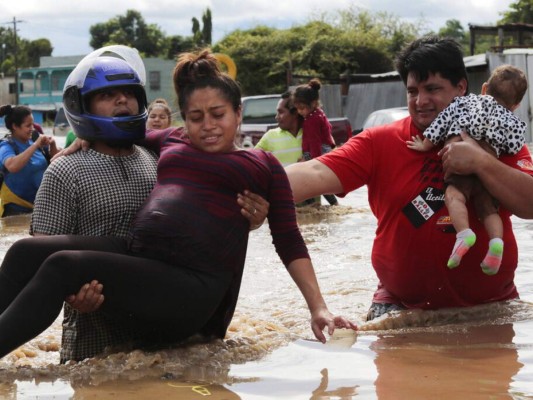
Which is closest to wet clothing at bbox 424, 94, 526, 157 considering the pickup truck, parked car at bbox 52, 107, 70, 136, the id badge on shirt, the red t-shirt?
the red t-shirt

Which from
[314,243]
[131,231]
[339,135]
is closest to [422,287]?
[131,231]

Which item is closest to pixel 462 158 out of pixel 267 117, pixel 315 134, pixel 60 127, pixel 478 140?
pixel 478 140

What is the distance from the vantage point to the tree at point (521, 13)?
5275cm

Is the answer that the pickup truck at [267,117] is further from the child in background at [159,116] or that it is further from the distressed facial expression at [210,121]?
the distressed facial expression at [210,121]

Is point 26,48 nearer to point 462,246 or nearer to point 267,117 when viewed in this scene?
point 267,117

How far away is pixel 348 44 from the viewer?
5275cm

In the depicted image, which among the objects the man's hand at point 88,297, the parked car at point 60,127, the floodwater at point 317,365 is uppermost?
the man's hand at point 88,297

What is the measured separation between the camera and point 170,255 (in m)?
4.11

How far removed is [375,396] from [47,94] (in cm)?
8035

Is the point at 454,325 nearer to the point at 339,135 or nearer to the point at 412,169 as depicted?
the point at 412,169

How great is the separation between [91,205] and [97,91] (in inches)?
20.6

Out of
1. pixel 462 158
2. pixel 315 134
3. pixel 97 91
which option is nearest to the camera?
pixel 97 91

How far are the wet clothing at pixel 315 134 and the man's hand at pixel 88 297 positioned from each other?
30.1 ft

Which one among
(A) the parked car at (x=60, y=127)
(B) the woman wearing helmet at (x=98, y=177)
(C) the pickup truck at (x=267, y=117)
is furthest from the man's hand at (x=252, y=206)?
(A) the parked car at (x=60, y=127)
